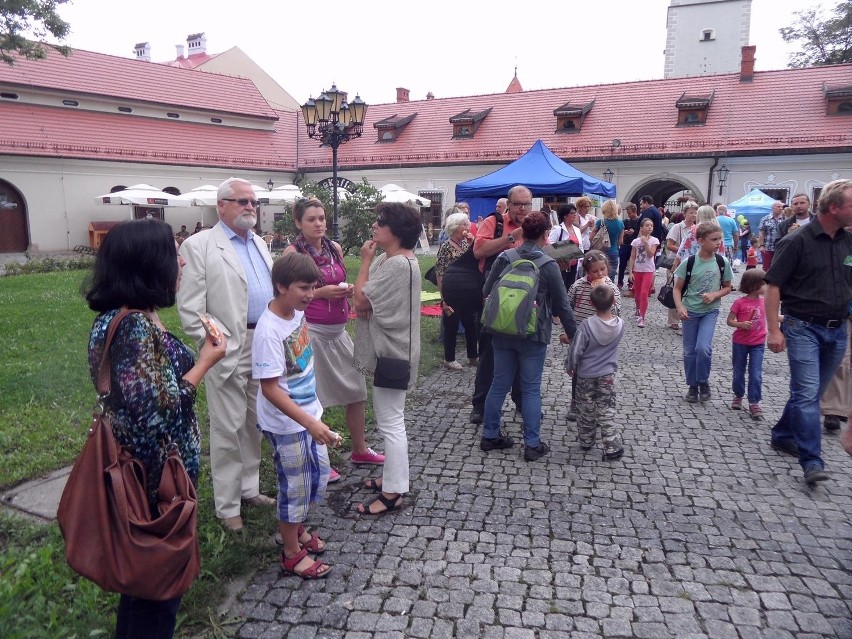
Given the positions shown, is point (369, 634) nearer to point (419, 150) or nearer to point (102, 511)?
point (102, 511)

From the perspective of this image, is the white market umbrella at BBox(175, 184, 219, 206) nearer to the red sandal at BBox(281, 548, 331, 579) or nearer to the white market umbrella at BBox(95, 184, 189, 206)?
the white market umbrella at BBox(95, 184, 189, 206)

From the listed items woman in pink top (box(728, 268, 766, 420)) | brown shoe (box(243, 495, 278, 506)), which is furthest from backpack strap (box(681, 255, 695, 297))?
brown shoe (box(243, 495, 278, 506))

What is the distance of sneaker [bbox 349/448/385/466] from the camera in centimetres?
450

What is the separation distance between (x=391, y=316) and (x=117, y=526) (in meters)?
1.92

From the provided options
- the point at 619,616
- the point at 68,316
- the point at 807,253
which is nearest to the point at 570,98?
the point at 68,316

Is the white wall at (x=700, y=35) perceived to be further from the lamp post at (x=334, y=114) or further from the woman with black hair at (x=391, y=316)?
the woman with black hair at (x=391, y=316)

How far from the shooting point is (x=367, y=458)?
4516 millimetres

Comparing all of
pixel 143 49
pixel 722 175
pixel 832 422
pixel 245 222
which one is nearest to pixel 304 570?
pixel 245 222

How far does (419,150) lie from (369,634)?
28882 millimetres

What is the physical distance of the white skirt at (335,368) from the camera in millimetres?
4125

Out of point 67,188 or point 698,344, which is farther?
point 67,188

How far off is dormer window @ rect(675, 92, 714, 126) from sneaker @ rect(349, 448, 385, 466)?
25.4m

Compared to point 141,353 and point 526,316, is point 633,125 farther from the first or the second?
point 141,353

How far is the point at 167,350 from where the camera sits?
7.34 ft
